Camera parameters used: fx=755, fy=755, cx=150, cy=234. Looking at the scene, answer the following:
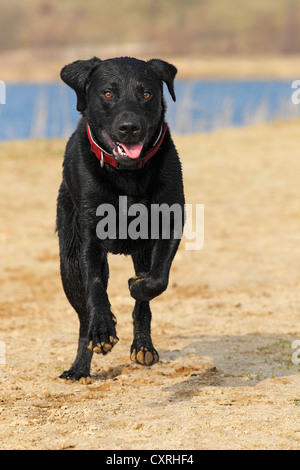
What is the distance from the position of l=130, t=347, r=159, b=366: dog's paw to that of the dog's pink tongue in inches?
51.2

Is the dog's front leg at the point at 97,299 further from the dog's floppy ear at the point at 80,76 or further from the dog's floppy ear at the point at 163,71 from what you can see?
the dog's floppy ear at the point at 163,71

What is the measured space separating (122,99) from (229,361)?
86.2 inches

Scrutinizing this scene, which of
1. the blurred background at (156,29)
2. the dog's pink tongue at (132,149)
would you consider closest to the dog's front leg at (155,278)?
the dog's pink tongue at (132,149)

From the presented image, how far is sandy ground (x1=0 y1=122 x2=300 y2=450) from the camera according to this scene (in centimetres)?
408

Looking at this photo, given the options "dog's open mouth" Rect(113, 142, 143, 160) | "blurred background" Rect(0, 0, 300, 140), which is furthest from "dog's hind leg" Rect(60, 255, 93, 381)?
"blurred background" Rect(0, 0, 300, 140)

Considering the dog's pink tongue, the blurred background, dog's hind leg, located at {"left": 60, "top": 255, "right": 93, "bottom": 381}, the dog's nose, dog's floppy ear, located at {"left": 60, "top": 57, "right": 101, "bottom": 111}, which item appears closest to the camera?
the dog's nose

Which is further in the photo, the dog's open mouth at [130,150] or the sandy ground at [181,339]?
the dog's open mouth at [130,150]

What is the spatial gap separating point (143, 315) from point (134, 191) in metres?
0.95

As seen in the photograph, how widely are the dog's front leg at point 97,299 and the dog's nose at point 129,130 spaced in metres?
0.74

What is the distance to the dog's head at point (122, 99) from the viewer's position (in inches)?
177

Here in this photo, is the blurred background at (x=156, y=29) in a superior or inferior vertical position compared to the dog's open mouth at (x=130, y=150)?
superior

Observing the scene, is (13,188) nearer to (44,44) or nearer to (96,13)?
(44,44)

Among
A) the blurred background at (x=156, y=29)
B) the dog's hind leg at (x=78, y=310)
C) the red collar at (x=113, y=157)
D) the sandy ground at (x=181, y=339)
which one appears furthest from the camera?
the blurred background at (x=156, y=29)

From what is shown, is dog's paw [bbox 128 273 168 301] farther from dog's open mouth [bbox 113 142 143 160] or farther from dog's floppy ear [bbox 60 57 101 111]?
dog's floppy ear [bbox 60 57 101 111]
